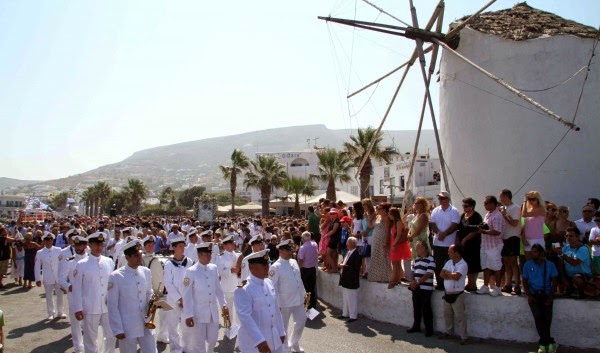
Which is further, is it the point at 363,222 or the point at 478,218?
the point at 363,222

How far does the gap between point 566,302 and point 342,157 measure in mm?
30834

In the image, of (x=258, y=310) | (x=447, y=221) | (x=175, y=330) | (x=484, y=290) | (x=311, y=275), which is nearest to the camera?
(x=258, y=310)

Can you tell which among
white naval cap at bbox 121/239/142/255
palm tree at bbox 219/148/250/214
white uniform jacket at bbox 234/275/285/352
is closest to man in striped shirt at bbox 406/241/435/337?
white uniform jacket at bbox 234/275/285/352

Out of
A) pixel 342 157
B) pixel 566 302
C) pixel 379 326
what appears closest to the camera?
pixel 566 302

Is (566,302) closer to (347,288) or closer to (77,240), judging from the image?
(347,288)

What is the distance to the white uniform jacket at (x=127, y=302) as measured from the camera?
Answer: 274 inches

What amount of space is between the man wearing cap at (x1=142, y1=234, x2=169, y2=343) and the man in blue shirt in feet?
19.3

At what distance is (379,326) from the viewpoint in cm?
1060

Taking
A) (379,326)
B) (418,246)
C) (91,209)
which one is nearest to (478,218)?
(418,246)

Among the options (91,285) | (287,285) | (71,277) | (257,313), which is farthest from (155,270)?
(257,313)

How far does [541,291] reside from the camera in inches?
325

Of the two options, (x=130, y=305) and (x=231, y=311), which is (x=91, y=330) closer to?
(x=130, y=305)

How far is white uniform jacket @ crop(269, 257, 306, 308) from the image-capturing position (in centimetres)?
866

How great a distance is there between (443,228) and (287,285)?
329 centimetres
